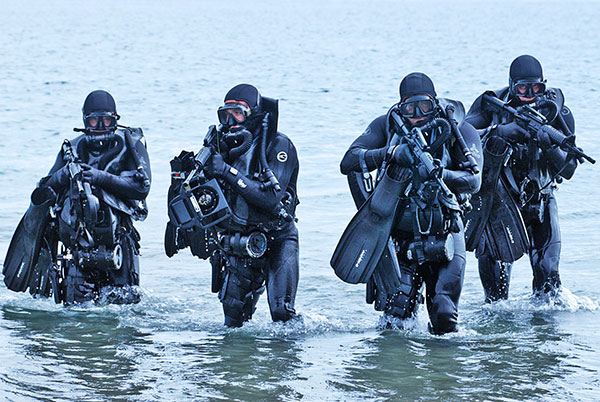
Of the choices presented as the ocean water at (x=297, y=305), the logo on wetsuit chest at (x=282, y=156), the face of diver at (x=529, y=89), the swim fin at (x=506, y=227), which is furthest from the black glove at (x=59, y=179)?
the face of diver at (x=529, y=89)

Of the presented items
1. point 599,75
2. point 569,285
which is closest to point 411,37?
point 599,75

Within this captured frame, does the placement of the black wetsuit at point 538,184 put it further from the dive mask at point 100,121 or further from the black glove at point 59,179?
the black glove at point 59,179

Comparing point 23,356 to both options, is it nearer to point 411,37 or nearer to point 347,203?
point 347,203

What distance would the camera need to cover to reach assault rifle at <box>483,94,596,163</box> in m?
11.4

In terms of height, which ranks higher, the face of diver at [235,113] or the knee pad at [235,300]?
the face of diver at [235,113]

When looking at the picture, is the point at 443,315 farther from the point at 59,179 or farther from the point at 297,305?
the point at 59,179

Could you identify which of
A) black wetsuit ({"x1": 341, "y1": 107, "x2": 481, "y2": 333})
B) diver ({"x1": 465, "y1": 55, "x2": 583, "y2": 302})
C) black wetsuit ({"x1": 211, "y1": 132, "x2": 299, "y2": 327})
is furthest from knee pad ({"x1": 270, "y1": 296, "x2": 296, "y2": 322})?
diver ({"x1": 465, "y1": 55, "x2": 583, "y2": 302})

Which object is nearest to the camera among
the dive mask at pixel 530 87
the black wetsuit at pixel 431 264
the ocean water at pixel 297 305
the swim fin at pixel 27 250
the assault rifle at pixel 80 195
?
the ocean water at pixel 297 305

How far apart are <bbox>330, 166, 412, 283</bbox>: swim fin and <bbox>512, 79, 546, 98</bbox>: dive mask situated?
1979mm

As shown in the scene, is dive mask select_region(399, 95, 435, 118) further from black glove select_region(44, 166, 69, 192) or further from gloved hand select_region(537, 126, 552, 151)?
black glove select_region(44, 166, 69, 192)

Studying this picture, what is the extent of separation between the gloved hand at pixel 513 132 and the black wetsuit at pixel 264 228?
2014 mm

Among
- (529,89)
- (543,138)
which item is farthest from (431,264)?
(529,89)

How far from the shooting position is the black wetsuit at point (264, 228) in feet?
34.8

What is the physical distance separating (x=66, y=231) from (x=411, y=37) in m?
57.4
